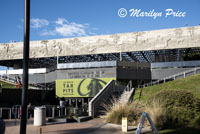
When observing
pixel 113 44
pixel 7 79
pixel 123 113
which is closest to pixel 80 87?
pixel 113 44

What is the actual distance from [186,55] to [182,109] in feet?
127

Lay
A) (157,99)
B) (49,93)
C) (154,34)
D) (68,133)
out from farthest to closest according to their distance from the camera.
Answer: (154,34) < (49,93) < (157,99) < (68,133)

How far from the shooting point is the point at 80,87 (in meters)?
34.8

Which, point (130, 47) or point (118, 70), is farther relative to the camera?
point (130, 47)

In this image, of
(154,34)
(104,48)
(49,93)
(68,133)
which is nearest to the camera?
(68,133)

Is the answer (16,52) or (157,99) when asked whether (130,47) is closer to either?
(16,52)

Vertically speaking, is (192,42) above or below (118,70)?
above

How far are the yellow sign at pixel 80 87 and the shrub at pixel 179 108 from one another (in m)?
20.8

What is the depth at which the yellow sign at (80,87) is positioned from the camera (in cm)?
3412

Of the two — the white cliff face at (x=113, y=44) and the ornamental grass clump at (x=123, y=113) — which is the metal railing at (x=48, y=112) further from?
the white cliff face at (x=113, y=44)

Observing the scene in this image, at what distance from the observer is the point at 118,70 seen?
3506cm

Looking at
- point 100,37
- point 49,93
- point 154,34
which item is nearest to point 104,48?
point 100,37

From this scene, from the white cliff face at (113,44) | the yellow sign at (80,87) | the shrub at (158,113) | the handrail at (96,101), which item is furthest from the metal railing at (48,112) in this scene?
the white cliff face at (113,44)

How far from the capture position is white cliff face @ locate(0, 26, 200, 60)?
3934 centimetres
